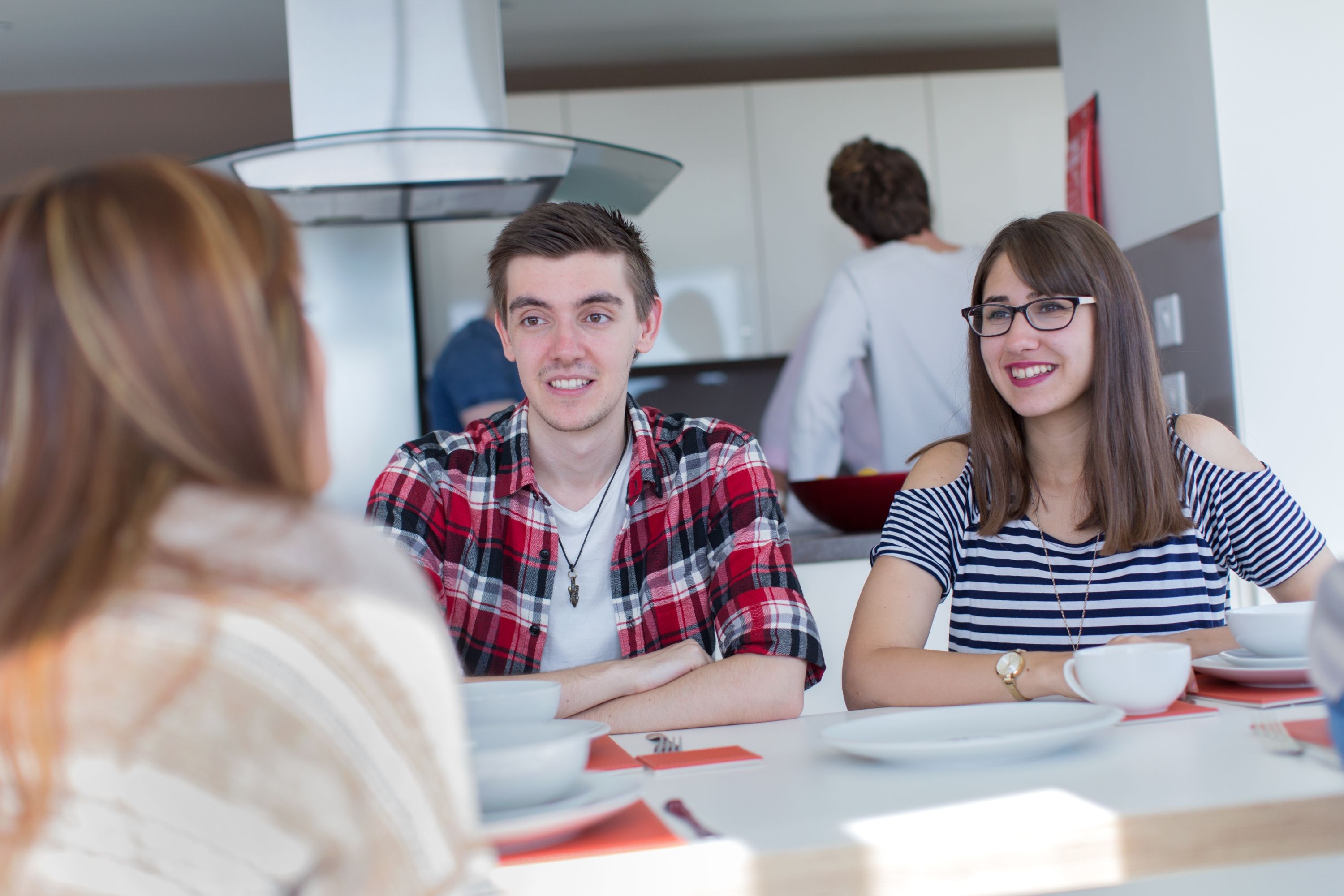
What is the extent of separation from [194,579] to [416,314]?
3411 mm

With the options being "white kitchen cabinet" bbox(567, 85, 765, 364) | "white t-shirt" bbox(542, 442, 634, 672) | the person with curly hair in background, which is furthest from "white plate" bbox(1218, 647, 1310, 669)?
"white kitchen cabinet" bbox(567, 85, 765, 364)

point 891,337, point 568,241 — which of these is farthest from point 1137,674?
point 891,337

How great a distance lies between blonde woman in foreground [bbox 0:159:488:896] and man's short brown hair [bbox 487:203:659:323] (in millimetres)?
1065

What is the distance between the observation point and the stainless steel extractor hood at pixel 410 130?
7.79 ft

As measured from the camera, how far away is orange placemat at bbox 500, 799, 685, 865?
752mm

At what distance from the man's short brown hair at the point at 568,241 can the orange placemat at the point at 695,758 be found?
80cm

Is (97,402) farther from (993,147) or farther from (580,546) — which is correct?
(993,147)

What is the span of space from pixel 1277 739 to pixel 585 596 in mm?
923

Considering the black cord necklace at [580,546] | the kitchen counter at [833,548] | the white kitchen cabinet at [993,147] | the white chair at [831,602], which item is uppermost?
the white kitchen cabinet at [993,147]

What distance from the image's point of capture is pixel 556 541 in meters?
1.64

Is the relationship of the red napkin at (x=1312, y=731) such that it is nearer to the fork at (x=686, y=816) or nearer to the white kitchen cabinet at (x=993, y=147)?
the fork at (x=686, y=816)

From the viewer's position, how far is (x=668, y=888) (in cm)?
72

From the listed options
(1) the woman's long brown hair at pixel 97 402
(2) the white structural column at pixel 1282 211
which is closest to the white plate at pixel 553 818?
(1) the woman's long brown hair at pixel 97 402

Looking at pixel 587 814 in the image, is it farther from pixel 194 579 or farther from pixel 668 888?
pixel 194 579
